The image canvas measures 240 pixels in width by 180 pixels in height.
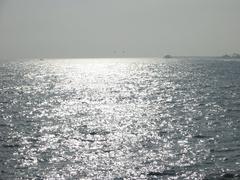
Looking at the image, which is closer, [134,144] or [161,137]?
[134,144]

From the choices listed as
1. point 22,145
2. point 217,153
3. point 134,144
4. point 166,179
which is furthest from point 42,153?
point 217,153

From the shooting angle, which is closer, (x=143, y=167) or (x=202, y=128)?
(x=143, y=167)

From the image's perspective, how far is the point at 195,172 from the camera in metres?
Result: 45.2

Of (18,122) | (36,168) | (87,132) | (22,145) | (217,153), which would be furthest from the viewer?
(18,122)

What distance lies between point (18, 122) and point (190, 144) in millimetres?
36048

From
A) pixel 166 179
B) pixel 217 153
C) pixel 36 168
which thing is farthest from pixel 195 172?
pixel 36 168

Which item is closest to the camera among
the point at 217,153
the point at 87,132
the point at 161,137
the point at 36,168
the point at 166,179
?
the point at 166,179

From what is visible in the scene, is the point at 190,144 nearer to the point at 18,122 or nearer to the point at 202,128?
the point at 202,128

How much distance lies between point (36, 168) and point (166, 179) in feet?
49.2

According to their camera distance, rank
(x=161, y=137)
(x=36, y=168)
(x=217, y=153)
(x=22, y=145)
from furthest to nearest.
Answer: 1. (x=161, y=137)
2. (x=22, y=145)
3. (x=217, y=153)
4. (x=36, y=168)

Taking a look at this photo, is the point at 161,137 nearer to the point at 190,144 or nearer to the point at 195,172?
the point at 190,144

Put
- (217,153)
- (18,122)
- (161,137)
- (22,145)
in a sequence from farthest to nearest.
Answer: (18,122) → (161,137) → (22,145) → (217,153)

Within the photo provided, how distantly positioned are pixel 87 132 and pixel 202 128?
→ 65.4ft

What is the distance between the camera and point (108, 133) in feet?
224
